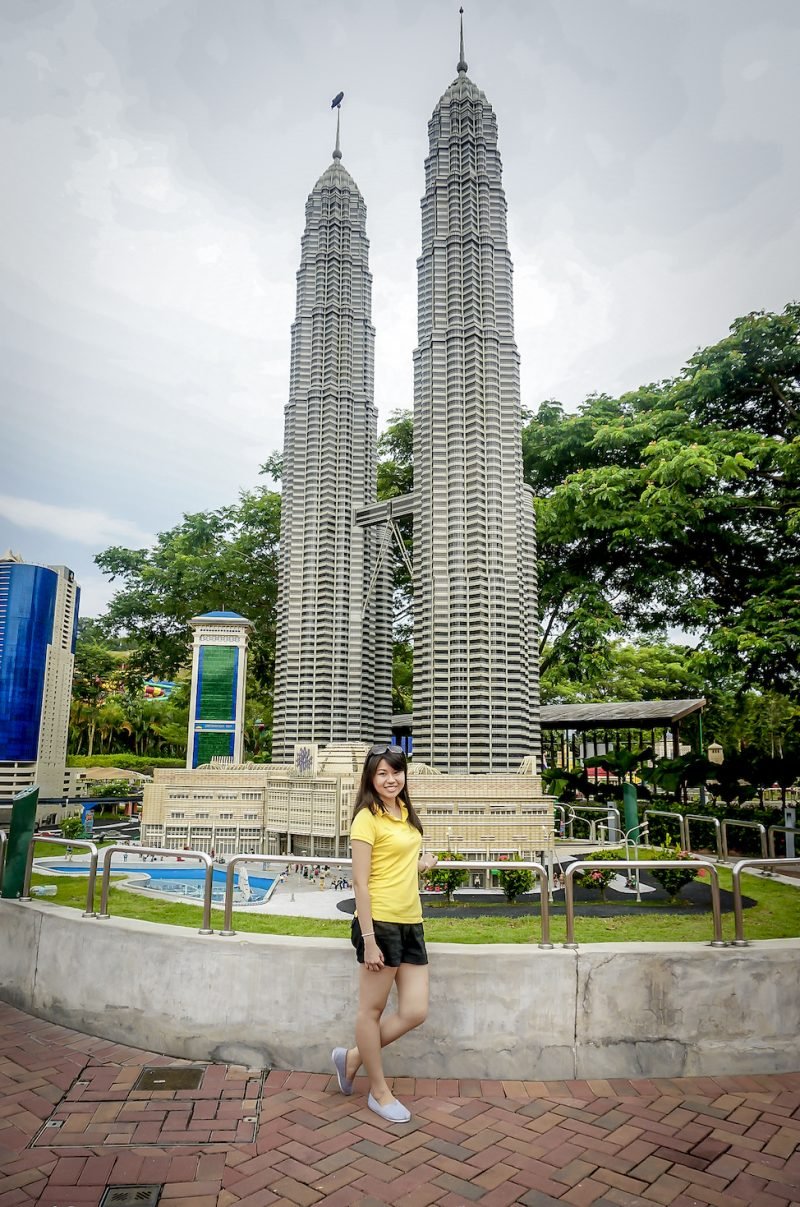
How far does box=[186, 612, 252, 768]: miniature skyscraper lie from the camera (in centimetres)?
Result: 1673

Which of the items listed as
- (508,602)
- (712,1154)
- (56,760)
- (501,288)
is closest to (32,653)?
(56,760)

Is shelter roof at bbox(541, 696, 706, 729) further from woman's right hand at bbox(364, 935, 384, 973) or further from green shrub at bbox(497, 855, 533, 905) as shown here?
woman's right hand at bbox(364, 935, 384, 973)

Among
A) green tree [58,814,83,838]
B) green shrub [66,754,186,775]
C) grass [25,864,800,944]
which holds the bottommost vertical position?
grass [25,864,800,944]

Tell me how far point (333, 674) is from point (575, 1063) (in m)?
15.5

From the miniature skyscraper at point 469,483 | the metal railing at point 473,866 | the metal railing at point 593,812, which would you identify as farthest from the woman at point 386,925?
the miniature skyscraper at point 469,483

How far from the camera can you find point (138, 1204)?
3320 millimetres

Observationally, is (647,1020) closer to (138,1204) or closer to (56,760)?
(138,1204)

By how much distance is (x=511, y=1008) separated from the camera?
4.68 m

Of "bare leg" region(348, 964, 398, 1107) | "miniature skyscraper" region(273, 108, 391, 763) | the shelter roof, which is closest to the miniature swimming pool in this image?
"bare leg" region(348, 964, 398, 1107)

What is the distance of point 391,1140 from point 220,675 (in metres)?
13.7

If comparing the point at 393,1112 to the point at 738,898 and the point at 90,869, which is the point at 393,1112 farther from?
the point at 90,869

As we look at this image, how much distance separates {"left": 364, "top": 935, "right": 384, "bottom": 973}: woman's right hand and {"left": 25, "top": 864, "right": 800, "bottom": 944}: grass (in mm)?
2063

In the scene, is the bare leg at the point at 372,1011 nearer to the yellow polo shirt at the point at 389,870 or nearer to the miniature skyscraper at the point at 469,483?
the yellow polo shirt at the point at 389,870

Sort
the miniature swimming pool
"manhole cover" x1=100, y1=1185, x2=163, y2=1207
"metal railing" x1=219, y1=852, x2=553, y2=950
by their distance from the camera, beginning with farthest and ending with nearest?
the miniature swimming pool < "metal railing" x1=219, y1=852, x2=553, y2=950 < "manhole cover" x1=100, y1=1185, x2=163, y2=1207
